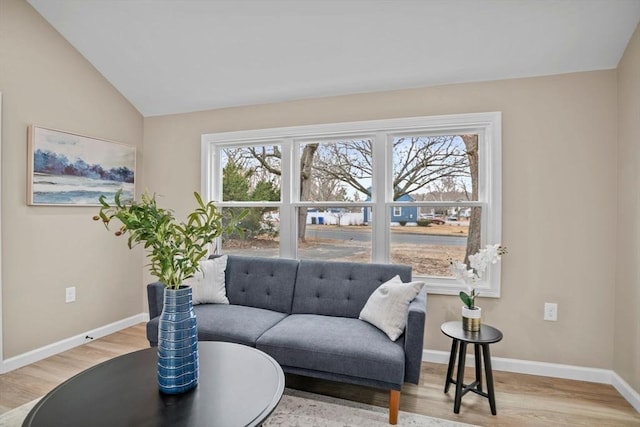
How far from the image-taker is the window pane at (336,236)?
312 centimetres

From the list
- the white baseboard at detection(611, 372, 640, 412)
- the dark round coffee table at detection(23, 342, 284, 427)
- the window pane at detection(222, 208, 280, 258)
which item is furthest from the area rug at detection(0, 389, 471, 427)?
the window pane at detection(222, 208, 280, 258)

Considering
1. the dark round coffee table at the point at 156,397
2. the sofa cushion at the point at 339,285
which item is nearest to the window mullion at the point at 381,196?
the sofa cushion at the point at 339,285

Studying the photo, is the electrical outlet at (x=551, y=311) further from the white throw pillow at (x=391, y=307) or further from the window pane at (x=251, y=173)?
the window pane at (x=251, y=173)

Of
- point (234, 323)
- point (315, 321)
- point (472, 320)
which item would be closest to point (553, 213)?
point (472, 320)

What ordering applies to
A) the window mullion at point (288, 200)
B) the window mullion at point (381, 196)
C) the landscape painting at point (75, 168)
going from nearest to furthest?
1. the landscape painting at point (75, 168)
2. the window mullion at point (381, 196)
3. the window mullion at point (288, 200)

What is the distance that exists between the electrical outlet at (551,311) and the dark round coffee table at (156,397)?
2.10m

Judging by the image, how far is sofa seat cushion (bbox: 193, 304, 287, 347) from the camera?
2287 mm

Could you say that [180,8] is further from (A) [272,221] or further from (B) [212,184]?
(A) [272,221]

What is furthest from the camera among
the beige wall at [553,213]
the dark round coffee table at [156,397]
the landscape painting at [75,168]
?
the landscape painting at [75,168]

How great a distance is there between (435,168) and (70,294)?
3.34 meters

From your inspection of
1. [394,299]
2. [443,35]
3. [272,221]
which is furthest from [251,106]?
[394,299]

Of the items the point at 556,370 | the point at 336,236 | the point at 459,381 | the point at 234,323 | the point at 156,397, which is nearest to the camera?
the point at 156,397

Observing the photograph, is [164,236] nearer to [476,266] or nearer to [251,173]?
[476,266]

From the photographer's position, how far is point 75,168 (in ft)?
10.0
